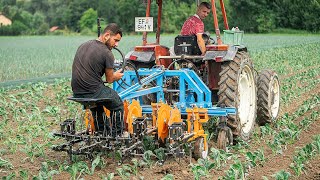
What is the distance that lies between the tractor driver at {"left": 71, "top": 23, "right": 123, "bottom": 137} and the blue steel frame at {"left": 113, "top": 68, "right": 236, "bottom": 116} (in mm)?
Result: 542

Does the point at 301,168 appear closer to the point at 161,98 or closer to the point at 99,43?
the point at 161,98

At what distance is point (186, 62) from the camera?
8.67m

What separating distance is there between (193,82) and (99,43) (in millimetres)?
Result: 1552

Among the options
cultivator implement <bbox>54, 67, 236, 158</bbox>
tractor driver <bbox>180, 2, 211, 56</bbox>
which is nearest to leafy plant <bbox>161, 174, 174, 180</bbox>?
cultivator implement <bbox>54, 67, 236, 158</bbox>

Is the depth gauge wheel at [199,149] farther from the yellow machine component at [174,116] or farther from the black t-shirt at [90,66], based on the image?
the black t-shirt at [90,66]

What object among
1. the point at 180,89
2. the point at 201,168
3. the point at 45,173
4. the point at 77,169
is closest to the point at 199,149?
the point at 201,168

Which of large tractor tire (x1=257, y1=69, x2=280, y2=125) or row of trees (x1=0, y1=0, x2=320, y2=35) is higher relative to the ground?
row of trees (x1=0, y1=0, x2=320, y2=35)

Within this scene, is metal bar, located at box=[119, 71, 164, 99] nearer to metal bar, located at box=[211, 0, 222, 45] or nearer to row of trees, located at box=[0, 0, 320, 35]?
metal bar, located at box=[211, 0, 222, 45]

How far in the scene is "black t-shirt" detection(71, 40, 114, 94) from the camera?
6.92 m

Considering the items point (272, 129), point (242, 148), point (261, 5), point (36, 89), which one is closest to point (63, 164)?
point (242, 148)

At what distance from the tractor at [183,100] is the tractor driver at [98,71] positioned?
0.42ft

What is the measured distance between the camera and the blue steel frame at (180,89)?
772cm

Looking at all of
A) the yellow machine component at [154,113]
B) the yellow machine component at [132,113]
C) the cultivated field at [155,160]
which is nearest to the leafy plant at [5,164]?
the cultivated field at [155,160]

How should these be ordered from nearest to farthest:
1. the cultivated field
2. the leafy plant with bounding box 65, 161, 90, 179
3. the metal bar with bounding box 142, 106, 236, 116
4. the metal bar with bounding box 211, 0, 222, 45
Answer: the leafy plant with bounding box 65, 161, 90, 179, the cultivated field, the metal bar with bounding box 142, 106, 236, 116, the metal bar with bounding box 211, 0, 222, 45
